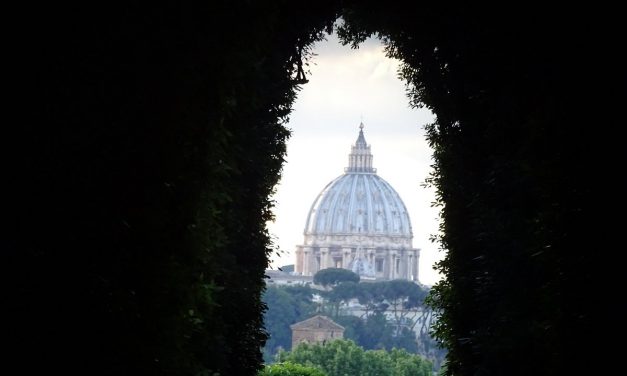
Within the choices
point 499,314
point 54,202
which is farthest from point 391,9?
point 54,202

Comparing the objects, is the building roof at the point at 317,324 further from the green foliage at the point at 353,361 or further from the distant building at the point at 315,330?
the green foliage at the point at 353,361

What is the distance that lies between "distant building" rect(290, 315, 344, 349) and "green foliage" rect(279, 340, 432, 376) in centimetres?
5824

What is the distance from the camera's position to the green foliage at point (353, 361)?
415 ft

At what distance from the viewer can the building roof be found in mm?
195000

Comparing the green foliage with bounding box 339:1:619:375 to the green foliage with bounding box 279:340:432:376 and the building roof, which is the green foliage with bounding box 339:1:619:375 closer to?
the green foliage with bounding box 279:340:432:376

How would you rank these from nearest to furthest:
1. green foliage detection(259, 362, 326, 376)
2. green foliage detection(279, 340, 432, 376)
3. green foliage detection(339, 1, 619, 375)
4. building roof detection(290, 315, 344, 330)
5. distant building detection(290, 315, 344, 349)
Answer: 1. green foliage detection(339, 1, 619, 375)
2. green foliage detection(259, 362, 326, 376)
3. green foliage detection(279, 340, 432, 376)
4. distant building detection(290, 315, 344, 349)
5. building roof detection(290, 315, 344, 330)

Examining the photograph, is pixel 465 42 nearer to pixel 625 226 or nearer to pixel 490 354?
pixel 490 354

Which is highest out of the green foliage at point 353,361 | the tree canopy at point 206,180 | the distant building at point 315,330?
the distant building at point 315,330

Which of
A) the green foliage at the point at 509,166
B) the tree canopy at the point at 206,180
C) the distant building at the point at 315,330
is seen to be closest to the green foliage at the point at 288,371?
the green foliage at the point at 509,166

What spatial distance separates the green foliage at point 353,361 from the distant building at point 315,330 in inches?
2293

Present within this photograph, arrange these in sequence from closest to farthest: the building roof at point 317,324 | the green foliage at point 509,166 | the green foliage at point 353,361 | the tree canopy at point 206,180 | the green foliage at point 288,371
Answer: the tree canopy at point 206,180
the green foliage at point 509,166
the green foliage at point 288,371
the green foliage at point 353,361
the building roof at point 317,324

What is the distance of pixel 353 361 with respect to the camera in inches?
5103

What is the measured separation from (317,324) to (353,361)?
6623cm

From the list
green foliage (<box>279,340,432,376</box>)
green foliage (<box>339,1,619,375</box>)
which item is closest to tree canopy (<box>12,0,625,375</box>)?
green foliage (<box>339,1,619,375</box>)
